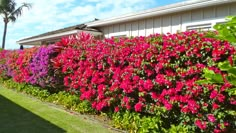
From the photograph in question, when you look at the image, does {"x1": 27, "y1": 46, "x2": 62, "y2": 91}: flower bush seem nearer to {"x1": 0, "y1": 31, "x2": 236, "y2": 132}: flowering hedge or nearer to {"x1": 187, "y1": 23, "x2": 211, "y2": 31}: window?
{"x1": 0, "y1": 31, "x2": 236, "y2": 132}: flowering hedge

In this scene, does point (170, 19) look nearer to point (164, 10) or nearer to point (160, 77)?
point (164, 10)

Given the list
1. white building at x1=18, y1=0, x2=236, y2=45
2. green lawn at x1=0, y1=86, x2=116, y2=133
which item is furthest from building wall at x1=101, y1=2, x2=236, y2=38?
green lawn at x1=0, y1=86, x2=116, y2=133

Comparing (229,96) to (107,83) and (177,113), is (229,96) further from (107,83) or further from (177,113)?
(107,83)

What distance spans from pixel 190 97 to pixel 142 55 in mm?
1633

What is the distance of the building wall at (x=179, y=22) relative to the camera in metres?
8.46

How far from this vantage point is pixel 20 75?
13.7 metres

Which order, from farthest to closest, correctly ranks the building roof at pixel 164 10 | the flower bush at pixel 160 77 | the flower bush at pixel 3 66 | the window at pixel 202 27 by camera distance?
the flower bush at pixel 3 66 < the window at pixel 202 27 < the building roof at pixel 164 10 < the flower bush at pixel 160 77

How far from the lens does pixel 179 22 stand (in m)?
9.74

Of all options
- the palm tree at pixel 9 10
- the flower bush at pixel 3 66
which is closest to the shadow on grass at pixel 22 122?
the flower bush at pixel 3 66

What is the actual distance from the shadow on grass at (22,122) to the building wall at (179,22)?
5468mm

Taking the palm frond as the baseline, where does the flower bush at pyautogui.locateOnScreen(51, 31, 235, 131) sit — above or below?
below

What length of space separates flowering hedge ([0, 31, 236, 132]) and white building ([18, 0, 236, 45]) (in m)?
1.49

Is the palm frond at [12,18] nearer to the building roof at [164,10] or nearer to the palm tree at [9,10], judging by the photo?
the palm tree at [9,10]

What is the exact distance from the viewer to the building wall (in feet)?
27.8
